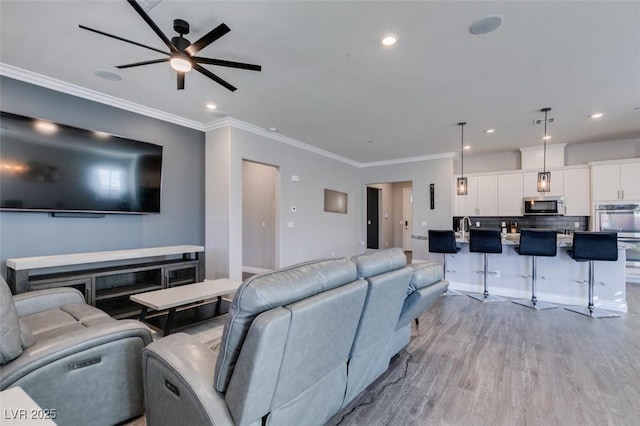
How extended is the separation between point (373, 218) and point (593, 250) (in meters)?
5.87

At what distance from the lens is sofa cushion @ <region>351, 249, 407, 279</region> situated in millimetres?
1835

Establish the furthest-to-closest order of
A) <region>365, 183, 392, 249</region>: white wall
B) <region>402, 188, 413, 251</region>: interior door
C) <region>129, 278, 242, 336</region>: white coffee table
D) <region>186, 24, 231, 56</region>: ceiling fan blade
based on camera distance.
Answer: <region>402, 188, 413, 251</region>: interior door
<region>365, 183, 392, 249</region>: white wall
<region>129, 278, 242, 336</region>: white coffee table
<region>186, 24, 231, 56</region>: ceiling fan blade

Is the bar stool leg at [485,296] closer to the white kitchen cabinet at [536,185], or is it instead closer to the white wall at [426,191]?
the white wall at [426,191]

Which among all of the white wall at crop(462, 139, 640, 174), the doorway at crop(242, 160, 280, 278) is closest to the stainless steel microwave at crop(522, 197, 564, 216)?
the white wall at crop(462, 139, 640, 174)

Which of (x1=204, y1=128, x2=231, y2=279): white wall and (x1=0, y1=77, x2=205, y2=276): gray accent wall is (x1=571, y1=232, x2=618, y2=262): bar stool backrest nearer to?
(x1=204, y1=128, x2=231, y2=279): white wall

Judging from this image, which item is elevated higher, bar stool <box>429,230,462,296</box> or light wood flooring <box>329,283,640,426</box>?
bar stool <box>429,230,462,296</box>

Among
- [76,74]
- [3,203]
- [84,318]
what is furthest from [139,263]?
[76,74]

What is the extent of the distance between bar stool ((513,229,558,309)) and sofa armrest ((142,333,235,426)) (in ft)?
14.3

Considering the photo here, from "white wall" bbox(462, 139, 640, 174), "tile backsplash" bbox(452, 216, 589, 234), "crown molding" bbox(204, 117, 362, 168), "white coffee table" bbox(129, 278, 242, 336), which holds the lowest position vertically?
"white coffee table" bbox(129, 278, 242, 336)

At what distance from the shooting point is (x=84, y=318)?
2197 mm

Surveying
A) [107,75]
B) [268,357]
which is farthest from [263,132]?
[268,357]

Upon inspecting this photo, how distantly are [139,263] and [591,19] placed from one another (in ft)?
17.1

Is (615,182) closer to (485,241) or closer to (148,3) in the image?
(485,241)

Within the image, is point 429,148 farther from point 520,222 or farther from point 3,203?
point 3,203
